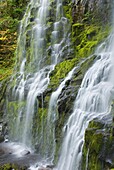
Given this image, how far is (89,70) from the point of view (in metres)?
9.70

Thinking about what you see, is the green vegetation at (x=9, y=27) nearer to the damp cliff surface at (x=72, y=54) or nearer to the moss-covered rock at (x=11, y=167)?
the damp cliff surface at (x=72, y=54)

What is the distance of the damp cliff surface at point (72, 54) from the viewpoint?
9.55 meters

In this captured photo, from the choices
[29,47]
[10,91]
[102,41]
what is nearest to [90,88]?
[102,41]

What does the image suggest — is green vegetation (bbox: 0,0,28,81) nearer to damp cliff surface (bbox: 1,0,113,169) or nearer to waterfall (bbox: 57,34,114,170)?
damp cliff surface (bbox: 1,0,113,169)

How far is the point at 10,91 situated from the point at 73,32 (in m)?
3.93

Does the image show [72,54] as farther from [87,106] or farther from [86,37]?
[87,106]

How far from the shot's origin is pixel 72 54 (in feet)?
41.8

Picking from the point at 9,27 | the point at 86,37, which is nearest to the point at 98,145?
the point at 86,37

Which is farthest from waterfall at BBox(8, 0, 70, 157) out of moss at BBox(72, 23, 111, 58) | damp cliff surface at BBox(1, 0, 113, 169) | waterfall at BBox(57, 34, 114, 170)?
waterfall at BBox(57, 34, 114, 170)

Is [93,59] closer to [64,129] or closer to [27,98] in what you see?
[64,129]

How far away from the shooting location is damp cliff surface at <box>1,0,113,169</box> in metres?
9.55

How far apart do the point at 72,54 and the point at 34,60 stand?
249 cm

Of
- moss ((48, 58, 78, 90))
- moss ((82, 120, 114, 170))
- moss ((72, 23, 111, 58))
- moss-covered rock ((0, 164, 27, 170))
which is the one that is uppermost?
moss ((72, 23, 111, 58))

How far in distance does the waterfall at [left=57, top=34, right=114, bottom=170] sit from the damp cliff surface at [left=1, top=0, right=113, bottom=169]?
412mm
